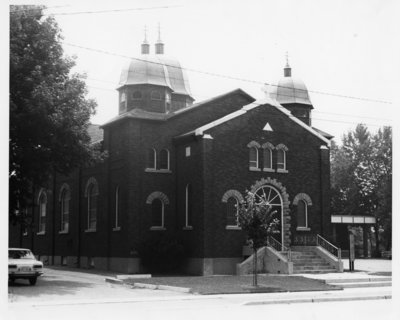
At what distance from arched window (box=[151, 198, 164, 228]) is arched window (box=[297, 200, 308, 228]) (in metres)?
7.47

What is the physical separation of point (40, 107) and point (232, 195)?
1248cm

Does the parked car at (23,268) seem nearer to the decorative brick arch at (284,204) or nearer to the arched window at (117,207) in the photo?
the arched window at (117,207)

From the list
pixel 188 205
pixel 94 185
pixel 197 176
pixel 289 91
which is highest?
pixel 289 91

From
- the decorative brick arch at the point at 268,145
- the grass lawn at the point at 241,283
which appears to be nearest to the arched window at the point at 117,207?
the grass lawn at the point at 241,283

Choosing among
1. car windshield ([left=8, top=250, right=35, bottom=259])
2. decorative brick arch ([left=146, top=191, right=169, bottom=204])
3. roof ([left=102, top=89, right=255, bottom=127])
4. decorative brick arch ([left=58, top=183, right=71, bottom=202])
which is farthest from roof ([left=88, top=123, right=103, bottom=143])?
car windshield ([left=8, top=250, right=35, bottom=259])

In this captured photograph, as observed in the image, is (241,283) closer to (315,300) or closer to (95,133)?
(315,300)

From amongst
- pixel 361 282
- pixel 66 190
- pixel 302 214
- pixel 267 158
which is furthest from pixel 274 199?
pixel 66 190

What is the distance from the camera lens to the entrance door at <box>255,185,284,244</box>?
3450 cm

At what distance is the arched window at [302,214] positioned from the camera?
116ft

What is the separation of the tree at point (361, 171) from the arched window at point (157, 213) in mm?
27907

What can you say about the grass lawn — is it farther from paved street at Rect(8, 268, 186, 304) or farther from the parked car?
the parked car

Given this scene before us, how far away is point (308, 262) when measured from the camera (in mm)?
32906

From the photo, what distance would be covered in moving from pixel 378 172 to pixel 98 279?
41.5 m

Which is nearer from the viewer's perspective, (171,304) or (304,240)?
(171,304)
